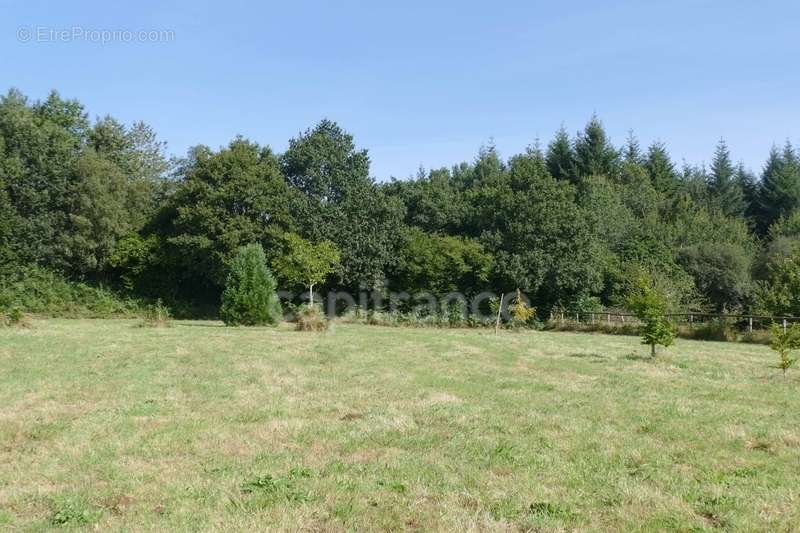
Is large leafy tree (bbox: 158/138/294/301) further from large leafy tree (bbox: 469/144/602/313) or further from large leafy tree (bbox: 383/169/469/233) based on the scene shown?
large leafy tree (bbox: 469/144/602/313)

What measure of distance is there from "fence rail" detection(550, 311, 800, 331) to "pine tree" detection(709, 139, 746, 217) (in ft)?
101

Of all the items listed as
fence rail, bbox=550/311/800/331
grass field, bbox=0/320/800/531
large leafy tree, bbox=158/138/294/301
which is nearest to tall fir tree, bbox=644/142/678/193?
fence rail, bbox=550/311/800/331

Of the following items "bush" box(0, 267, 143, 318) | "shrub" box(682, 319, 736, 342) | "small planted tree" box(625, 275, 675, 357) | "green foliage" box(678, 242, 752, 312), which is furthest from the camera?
"green foliage" box(678, 242, 752, 312)

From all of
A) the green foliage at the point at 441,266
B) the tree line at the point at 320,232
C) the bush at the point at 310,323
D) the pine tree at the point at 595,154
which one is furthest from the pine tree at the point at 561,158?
the bush at the point at 310,323

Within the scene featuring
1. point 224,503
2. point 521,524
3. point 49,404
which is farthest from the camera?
point 49,404

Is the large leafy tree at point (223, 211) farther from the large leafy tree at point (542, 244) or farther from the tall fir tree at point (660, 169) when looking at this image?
the tall fir tree at point (660, 169)

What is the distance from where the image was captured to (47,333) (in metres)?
21.9

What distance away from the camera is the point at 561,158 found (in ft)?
199

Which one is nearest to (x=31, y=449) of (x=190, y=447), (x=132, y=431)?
(x=132, y=431)

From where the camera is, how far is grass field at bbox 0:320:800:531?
5359mm

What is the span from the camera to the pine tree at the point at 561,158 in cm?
5984

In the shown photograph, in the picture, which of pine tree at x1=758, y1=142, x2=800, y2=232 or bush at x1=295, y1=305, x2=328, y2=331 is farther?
pine tree at x1=758, y1=142, x2=800, y2=232

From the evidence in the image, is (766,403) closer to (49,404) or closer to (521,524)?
(521,524)

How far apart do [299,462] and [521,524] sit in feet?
9.10
